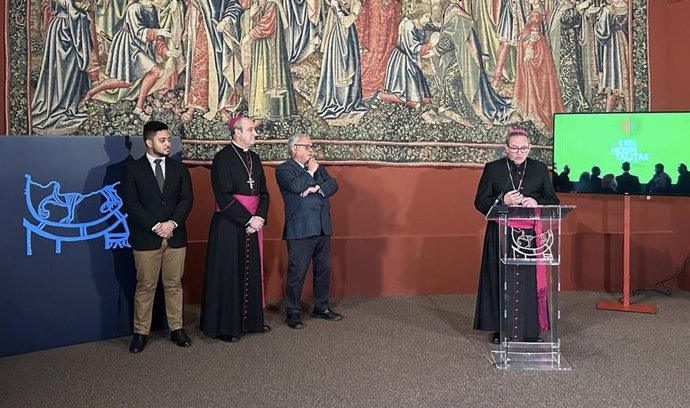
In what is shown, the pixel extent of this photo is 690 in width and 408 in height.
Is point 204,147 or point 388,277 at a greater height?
point 204,147

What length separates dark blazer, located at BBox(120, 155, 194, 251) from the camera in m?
4.20

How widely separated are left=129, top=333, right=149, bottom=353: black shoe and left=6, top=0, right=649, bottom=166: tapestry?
1.82 metres

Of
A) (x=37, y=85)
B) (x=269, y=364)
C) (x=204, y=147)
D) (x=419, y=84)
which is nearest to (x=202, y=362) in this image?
(x=269, y=364)

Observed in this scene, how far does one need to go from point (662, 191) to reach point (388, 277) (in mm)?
2497

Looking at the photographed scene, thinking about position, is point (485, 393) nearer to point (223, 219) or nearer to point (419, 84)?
point (223, 219)

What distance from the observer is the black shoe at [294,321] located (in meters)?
4.78

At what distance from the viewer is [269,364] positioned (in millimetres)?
3906

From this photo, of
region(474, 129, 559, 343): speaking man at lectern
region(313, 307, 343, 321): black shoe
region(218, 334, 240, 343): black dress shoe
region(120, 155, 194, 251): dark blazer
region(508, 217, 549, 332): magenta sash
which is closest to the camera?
region(508, 217, 549, 332): magenta sash

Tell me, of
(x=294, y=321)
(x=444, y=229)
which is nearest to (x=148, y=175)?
(x=294, y=321)

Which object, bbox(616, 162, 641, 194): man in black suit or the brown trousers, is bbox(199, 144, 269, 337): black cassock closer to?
the brown trousers

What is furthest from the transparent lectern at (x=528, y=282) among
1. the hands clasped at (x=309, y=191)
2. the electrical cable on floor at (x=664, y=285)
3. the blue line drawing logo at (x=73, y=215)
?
the blue line drawing logo at (x=73, y=215)

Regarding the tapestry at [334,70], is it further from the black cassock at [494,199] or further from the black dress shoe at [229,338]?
the black dress shoe at [229,338]

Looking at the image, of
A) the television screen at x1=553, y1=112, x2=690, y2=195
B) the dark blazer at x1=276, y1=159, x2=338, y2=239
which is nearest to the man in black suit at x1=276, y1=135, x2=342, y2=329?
the dark blazer at x1=276, y1=159, x2=338, y2=239

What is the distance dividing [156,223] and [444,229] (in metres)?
2.92
